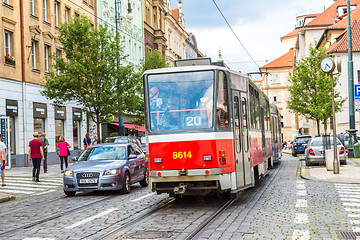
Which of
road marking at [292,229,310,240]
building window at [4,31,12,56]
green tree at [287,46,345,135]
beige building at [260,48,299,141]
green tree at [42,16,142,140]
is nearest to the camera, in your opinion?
road marking at [292,229,310,240]

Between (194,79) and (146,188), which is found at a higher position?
(194,79)

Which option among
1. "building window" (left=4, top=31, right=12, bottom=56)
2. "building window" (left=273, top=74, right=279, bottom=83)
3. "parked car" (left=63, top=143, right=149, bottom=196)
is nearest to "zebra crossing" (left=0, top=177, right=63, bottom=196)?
"parked car" (left=63, top=143, right=149, bottom=196)

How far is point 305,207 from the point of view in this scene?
38.3 feet

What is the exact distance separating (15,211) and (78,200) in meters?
2.20

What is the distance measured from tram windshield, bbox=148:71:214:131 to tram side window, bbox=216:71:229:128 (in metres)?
0.16

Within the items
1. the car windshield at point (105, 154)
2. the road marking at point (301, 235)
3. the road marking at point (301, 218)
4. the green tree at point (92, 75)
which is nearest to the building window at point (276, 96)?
the green tree at point (92, 75)

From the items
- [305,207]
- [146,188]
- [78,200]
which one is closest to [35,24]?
[146,188]

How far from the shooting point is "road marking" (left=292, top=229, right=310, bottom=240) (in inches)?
322

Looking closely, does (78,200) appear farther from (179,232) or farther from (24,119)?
(24,119)

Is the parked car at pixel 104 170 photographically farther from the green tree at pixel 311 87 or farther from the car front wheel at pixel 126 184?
the green tree at pixel 311 87

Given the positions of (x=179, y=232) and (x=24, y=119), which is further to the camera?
(x=24, y=119)

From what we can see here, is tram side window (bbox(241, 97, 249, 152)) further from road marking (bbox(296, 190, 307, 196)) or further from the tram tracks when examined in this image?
the tram tracks

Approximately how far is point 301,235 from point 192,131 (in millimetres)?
3929

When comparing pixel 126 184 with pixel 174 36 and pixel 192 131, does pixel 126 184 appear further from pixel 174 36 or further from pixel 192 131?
pixel 174 36
